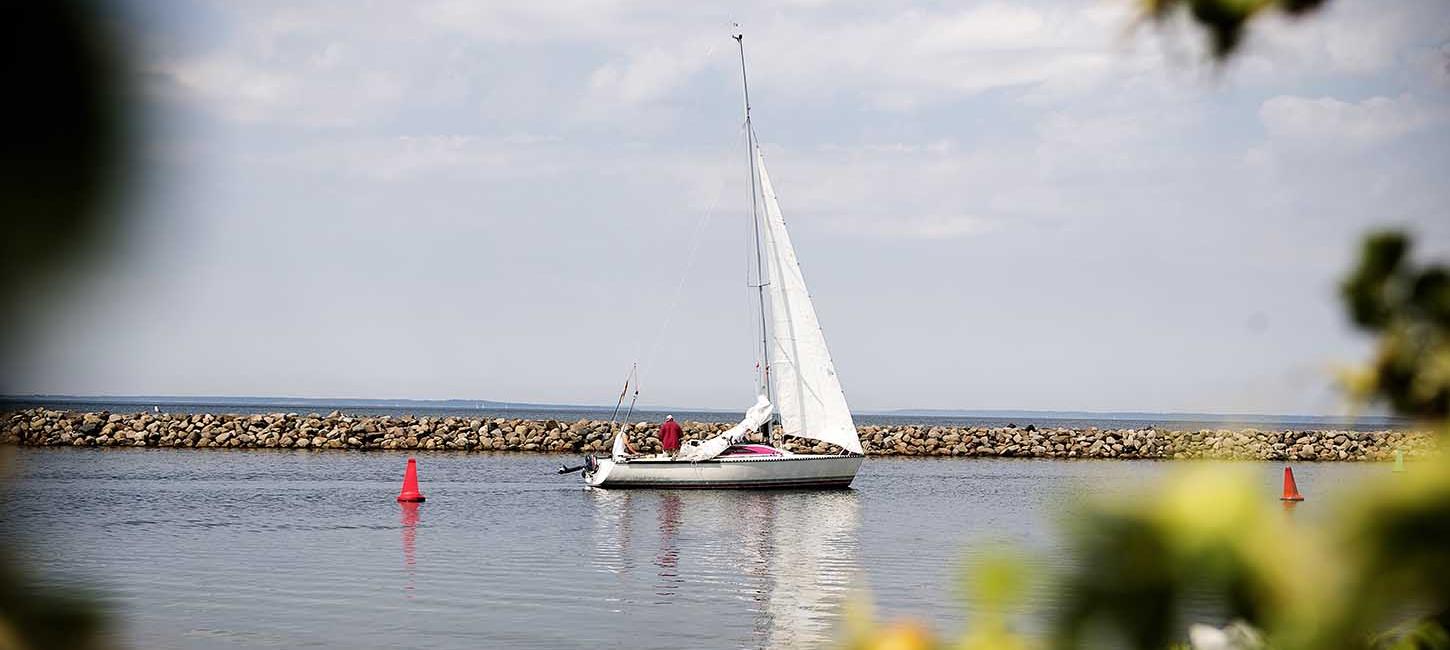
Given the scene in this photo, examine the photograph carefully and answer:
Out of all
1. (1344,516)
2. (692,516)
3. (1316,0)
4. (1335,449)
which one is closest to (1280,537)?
(1344,516)

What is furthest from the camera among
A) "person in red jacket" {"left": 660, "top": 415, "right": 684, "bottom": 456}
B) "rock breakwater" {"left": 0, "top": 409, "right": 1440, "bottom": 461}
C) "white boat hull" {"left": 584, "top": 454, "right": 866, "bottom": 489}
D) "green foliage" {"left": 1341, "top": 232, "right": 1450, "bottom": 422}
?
"rock breakwater" {"left": 0, "top": 409, "right": 1440, "bottom": 461}

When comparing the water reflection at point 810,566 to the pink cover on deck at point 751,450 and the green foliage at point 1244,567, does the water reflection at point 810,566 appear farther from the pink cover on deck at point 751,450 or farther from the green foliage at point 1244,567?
the green foliage at point 1244,567

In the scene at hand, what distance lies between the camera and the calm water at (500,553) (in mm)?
13945

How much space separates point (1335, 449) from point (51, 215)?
217 ft

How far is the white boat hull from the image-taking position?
113 ft

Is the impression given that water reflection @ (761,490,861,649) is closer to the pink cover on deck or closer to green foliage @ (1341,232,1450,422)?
the pink cover on deck

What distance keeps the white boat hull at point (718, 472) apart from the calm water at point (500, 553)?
0.37m

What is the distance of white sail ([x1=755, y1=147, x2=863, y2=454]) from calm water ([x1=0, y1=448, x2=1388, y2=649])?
66.4 inches

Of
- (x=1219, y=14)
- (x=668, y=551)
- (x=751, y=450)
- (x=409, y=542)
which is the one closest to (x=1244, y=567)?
(x=1219, y=14)

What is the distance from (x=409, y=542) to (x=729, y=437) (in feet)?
44.8

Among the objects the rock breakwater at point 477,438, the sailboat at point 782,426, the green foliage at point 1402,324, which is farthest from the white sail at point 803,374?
the green foliage at point 1402,324

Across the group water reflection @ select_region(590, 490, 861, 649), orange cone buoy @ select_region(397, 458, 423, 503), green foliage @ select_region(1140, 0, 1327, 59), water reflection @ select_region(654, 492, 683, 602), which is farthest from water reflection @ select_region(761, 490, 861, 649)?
green foliage @ select_region(1140, 0, 1327, 59)

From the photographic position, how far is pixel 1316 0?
1.51 m

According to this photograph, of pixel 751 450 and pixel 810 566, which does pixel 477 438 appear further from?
pixel 810 566
